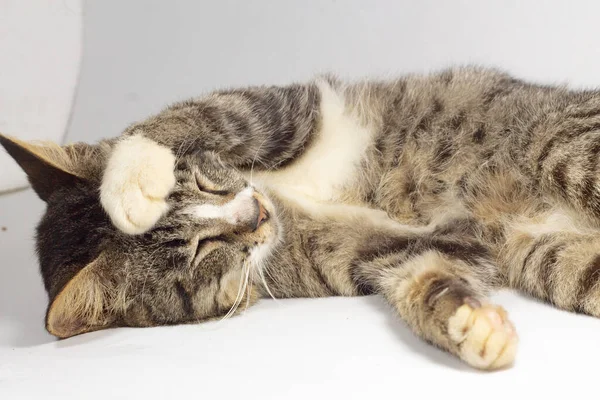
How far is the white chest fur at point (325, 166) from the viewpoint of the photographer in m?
1.92

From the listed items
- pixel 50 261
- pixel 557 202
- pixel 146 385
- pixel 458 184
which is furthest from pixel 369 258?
pixel 50 261

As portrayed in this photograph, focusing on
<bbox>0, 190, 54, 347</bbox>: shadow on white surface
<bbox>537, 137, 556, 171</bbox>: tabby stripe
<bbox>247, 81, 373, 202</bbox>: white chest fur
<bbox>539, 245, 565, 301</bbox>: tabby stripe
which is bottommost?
<bbox>0, 190, 54, 347</bbox>: shadow on white surface

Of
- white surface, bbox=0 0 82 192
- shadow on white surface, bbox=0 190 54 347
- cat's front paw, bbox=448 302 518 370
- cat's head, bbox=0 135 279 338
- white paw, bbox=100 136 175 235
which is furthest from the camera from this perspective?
white surface, bbox=0 0 82 192

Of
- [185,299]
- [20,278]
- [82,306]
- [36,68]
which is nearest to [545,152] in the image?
[185,299]

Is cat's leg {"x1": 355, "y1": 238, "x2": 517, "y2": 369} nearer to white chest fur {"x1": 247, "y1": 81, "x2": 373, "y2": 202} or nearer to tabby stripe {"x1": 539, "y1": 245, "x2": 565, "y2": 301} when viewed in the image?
tabby stripe {"x1": 539, "y1": 245, "x2": 565, "y2": 301}

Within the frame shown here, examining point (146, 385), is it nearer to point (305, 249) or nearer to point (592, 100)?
point (305, 249)

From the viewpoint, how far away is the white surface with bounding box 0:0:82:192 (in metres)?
2.49

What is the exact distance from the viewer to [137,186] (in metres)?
1.49

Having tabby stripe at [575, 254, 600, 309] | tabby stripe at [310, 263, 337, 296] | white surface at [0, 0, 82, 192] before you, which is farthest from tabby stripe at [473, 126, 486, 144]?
white surface at [0, 0, 82, 192]

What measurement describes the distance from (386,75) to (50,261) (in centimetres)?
125

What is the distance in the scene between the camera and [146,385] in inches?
51.3

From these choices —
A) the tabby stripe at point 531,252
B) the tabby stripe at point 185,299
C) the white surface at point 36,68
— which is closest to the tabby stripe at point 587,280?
the tabby stripe at point 531,252

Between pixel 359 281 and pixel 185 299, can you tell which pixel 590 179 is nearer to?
pixel 359 281

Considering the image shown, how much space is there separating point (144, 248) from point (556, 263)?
3.48 ft
